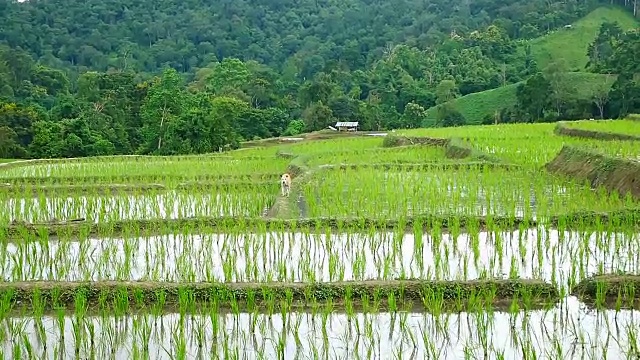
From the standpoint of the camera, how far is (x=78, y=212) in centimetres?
966

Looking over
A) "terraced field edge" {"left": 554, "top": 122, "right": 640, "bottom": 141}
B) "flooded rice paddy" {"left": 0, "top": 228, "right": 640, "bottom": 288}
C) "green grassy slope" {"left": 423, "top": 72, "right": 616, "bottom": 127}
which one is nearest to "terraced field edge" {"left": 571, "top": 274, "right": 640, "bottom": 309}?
"flooded rice paddy" {"left": 0, "top": 228, "right": 640, "bottom": 288}

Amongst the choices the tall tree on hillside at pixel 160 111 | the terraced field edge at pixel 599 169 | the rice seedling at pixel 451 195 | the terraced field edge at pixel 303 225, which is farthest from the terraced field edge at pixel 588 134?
the tall tree on hillside at pixel 160 111

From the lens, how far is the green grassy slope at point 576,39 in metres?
45.0

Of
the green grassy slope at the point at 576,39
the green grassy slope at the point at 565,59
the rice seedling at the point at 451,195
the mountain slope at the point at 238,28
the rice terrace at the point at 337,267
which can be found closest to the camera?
the rice terrace at the point at 337,267

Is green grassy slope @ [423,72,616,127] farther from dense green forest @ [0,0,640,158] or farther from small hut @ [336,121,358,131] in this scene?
small hut @ [336,121,358,131]

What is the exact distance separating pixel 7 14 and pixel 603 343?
54.3 meters

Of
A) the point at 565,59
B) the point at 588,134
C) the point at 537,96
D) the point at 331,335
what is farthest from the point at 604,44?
the point at 331,335

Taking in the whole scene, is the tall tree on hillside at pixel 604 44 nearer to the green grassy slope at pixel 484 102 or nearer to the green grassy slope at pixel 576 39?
the green grassy slope at pixel 576 39

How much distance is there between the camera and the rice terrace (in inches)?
176

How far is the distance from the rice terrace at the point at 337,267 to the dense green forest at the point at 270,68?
15.1 meters

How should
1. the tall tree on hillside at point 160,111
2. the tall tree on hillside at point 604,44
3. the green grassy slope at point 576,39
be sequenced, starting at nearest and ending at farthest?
the tall tree on hillside at point 160,111 → the tall tree on hillside at point 604,44 → the green grassy slope at point 576,39

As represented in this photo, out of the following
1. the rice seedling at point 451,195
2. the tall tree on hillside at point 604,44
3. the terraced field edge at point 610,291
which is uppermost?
the tall tree on hillside at point 604,44

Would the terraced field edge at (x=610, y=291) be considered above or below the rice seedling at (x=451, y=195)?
below

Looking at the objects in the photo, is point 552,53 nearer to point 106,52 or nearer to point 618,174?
point 106,52
